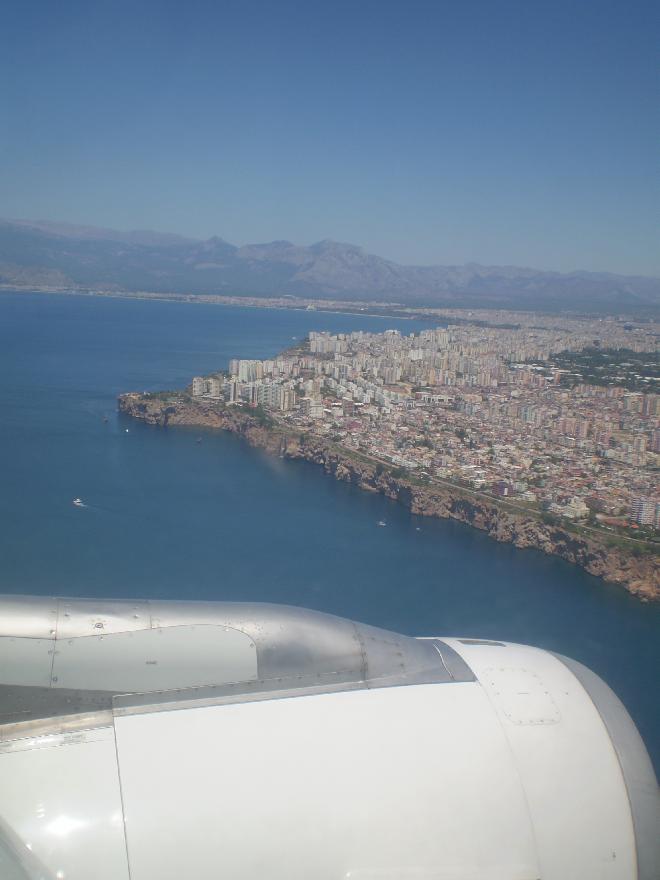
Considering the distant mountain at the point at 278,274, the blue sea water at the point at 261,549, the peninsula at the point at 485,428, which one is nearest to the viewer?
the blue sea water at the point at 261,549

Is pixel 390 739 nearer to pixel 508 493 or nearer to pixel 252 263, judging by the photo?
pixel 508 493

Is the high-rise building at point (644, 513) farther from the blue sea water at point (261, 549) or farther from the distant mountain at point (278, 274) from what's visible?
the distant mountain at point (278, 274)

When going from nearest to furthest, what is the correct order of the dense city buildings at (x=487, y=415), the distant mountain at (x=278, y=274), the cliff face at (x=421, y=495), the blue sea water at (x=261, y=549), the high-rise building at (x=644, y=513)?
1. the blue sea water at (x=261, y=549)
2. the cliff face at (x=421, y=495)
3. the high-rise building at (x=644, y=513)
4. the dense city buildings at (x=487, y=415)
5. the distant mountain at (x=278, y=274)

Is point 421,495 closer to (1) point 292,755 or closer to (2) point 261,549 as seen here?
(2) point 261,549

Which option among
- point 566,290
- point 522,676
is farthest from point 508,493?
point 566,290

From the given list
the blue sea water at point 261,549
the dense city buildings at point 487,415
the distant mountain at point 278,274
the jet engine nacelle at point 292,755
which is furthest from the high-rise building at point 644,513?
the distant mountain at point 278,274

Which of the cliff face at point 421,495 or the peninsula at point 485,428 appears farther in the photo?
the peninsula at point 485,428

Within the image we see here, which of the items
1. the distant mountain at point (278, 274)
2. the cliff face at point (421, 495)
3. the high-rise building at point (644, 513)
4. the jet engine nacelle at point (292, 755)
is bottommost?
the cliff face at point (421, 495)

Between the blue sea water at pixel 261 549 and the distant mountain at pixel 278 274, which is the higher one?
the distant mountain at pixel 278 274
